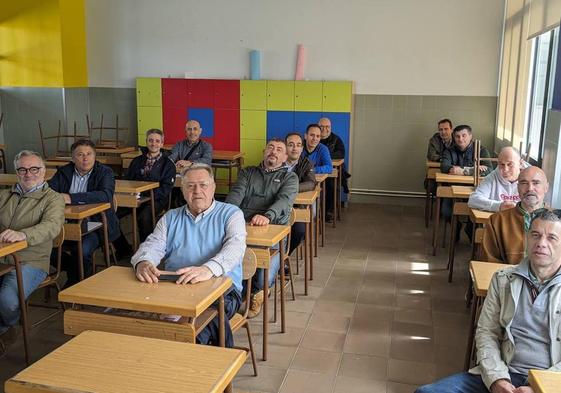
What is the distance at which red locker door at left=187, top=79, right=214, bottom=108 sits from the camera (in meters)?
7.89

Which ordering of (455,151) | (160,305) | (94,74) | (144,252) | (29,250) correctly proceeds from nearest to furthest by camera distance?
1. (160,305)
2. (144,252)
3. (29,250)
4. (455,151)
5. (94,74)

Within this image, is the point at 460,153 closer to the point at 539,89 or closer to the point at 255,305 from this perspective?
the point at 539,89

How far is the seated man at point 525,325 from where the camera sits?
6.64 feet

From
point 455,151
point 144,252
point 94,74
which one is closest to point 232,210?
point 144,252

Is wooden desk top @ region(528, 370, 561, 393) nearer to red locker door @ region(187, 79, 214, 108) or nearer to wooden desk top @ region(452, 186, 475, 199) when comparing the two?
wooden desk top @ region(452, 186, 475, 199)

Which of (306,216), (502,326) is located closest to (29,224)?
(306,216)

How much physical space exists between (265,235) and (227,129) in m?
4.94

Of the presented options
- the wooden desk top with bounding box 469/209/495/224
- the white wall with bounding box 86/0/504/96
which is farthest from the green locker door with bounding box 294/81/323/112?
the wooden desk top with bounding box 469/209/495/224

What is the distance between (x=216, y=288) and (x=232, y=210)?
27.1 inches

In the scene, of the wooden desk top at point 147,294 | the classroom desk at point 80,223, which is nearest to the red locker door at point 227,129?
the classroom desk at point 80,223

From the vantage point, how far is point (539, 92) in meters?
5.41

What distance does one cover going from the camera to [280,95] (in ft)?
24.9

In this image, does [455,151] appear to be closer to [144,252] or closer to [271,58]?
[271,58]

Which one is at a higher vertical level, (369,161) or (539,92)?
(539,92)
